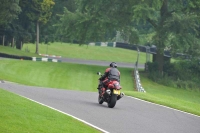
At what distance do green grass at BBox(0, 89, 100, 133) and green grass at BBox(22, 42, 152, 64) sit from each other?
56.6 metres

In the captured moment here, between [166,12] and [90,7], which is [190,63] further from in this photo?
[90,7]

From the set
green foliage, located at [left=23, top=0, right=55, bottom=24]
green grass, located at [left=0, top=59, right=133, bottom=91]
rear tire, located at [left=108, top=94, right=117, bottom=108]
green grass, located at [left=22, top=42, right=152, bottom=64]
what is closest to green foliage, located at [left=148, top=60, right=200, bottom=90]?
green grass, located at [left=0, top=59, right=133, bottom=91]

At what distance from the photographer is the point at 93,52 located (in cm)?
7700

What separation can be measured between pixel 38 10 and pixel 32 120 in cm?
4884

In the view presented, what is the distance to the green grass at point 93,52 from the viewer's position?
7331 cm

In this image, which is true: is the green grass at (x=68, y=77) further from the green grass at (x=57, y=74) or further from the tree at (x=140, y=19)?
the tree at (x=140, y=19)

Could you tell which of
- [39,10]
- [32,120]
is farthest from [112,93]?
[39,10]

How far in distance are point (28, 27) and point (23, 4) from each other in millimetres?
4265

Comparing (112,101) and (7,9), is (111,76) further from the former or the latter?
(7,9)

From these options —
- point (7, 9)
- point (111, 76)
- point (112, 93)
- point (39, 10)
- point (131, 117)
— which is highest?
point (39, 10)

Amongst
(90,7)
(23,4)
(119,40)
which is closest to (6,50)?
(23,4)

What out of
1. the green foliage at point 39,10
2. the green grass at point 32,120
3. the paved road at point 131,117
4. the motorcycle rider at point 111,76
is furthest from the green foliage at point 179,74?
the green grass at point 32,120

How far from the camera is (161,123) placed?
16938 millimetres

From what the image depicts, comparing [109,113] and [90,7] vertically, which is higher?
[90,7]
